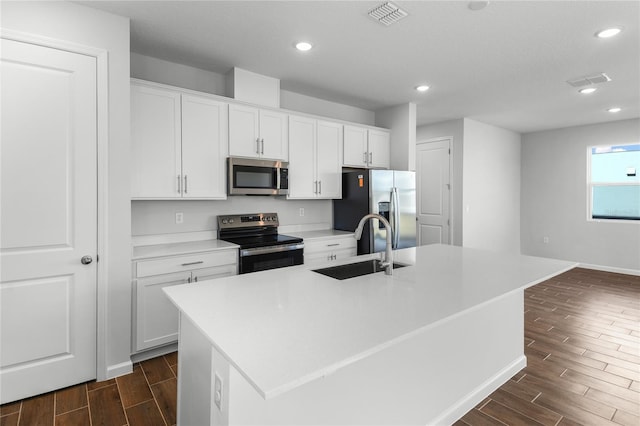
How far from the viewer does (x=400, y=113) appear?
4.85 m

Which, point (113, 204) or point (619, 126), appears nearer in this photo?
point (113, 204)

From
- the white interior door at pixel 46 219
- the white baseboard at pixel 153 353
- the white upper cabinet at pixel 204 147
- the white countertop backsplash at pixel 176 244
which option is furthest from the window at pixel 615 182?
the white interior door at pixel 46 219

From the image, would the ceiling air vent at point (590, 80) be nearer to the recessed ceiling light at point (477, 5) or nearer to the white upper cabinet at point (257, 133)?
the recessed ceiling light at point (477, 5)

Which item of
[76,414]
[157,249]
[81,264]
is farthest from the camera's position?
[157,249]

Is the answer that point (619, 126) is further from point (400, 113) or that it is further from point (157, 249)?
point (157, 249)

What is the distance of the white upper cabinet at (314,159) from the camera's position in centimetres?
388

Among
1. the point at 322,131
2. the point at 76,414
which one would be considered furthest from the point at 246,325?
the point at 322,131

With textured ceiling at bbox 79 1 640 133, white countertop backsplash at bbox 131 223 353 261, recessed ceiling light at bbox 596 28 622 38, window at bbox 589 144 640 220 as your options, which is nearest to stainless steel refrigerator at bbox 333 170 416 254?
white countertop backsplash at bbox 131 223 353 261

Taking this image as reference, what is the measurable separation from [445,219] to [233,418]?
5246 millimetres

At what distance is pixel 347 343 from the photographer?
3.47ft

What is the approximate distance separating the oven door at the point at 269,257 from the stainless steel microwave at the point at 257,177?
2.05 ft

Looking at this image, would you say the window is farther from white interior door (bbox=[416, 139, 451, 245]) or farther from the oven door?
the oven door

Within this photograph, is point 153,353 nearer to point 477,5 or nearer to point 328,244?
point 328,244

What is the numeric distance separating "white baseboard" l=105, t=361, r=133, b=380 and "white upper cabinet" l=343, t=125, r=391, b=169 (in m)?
3.08
